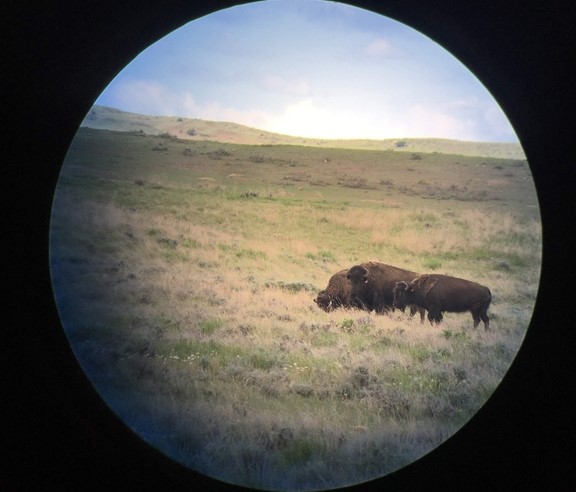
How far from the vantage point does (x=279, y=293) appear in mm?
7035

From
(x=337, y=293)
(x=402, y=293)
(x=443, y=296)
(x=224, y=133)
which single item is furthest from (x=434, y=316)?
(x=224, y=133)

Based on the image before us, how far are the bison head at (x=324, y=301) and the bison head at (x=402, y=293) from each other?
0.97 meters

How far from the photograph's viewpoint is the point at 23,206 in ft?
8.50

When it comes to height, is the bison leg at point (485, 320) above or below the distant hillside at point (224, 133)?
below

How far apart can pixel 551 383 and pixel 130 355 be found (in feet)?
12.8

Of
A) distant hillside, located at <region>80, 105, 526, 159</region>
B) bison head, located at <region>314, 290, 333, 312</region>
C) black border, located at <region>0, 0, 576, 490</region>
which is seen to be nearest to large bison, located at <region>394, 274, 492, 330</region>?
bison head, located at <region>314, 290, 333, 312</region>

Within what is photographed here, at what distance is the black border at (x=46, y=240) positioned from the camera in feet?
8.23

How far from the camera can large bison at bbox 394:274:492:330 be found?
21.5 ft

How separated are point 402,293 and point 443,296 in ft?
1.92

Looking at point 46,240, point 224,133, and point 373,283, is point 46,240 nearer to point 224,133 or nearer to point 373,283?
point 224,133

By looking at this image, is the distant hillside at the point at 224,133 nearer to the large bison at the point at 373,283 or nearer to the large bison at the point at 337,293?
the large bison at the point at 373,283

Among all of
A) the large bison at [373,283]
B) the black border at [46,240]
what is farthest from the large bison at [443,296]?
the black border at [46,240]

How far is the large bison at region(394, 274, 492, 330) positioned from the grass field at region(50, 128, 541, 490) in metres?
0.15

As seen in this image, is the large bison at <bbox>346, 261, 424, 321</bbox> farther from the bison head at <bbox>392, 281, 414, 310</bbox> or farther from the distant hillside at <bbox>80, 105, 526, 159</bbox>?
the distant hillside at <bbox>80, 105, 526, 159</bbox>
